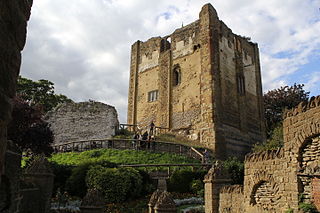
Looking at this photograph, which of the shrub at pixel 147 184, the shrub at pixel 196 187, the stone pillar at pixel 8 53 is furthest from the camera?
the shrub at pixel 196 187

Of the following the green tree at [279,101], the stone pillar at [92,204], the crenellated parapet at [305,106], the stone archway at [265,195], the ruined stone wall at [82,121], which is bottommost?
the stone pillar at [92,204]

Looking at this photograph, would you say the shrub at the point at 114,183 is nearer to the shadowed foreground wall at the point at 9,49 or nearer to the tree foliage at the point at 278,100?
the shadowed foreground wall at the point at 9,49

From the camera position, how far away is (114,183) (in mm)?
13734

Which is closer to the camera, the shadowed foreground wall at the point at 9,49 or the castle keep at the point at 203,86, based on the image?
the shadowed foreground wall at the point at 9,49

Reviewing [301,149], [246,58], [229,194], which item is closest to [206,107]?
[246,58]

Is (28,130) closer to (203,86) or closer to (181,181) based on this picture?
(181,181)

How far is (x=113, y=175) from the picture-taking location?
547 inches

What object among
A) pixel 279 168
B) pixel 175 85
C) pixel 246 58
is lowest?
pixel 279 168

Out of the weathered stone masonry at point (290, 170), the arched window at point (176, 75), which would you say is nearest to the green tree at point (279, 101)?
the arched window at point (176, 75)

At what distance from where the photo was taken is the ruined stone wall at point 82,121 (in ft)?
92.5

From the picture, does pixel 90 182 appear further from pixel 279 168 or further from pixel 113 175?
pixel 279 168

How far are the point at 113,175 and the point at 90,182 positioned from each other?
3.44 feet

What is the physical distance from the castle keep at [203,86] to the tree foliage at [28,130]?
13983 millimetres

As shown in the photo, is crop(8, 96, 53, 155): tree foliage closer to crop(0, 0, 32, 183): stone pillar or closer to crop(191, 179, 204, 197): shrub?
crop(191, 179, 204, 197): shrub
